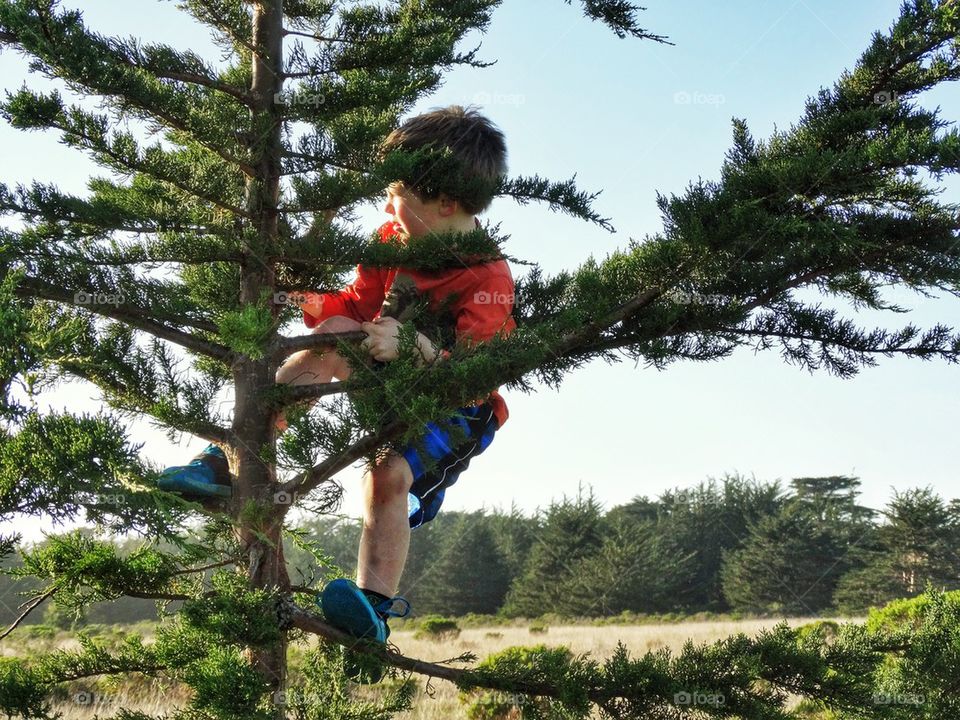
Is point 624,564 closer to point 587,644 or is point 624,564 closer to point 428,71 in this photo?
point 587,644

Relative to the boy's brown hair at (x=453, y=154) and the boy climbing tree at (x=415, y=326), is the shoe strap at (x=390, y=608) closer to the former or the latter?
the boy climbing tree at (x=415, y=326)

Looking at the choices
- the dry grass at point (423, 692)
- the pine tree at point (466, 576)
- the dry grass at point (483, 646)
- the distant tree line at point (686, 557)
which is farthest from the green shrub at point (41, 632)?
the pine tree at point (466, 576)

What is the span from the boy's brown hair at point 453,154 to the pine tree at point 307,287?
0.41 ft

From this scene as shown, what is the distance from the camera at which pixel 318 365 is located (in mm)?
4637

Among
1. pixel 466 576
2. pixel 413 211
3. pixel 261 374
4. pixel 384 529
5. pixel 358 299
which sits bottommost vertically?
pixel 466 576

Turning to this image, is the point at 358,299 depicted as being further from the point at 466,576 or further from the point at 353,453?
the point at 466,576

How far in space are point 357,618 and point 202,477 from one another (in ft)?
3.21

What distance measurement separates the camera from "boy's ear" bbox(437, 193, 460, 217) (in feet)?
14.9

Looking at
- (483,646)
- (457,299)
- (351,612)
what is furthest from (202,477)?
(483,646)

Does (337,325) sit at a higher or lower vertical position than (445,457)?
higher

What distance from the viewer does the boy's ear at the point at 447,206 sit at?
454 cm

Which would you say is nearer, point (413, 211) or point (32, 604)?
point (32, 604)

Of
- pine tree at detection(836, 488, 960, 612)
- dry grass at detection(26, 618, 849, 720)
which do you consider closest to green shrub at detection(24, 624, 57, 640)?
dry grass at detection(26, 618, 849, 720)

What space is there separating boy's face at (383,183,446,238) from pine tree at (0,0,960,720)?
0.81 ft
